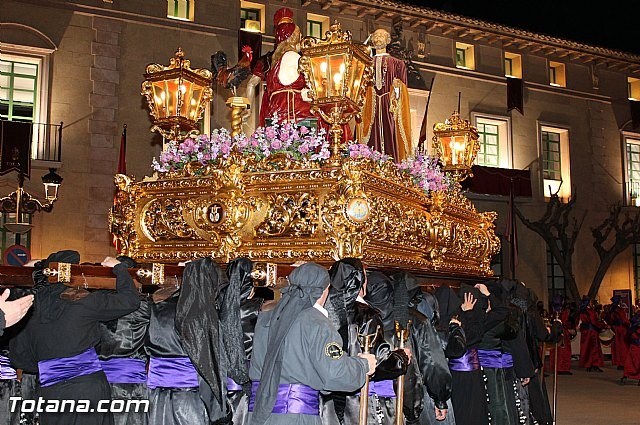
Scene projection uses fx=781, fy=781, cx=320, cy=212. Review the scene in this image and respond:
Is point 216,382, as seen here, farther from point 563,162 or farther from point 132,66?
point 563,162

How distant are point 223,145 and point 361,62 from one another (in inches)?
63.0

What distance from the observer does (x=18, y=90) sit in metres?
18.6

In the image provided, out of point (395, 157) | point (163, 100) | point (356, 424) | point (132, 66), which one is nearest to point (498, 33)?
point (132, 66)

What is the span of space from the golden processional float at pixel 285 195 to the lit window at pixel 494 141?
17.2 m

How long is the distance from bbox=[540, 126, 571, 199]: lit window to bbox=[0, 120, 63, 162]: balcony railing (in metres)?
16.0

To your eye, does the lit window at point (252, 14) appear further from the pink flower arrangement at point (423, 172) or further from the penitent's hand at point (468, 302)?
the penitent's hand at point (468, 302)

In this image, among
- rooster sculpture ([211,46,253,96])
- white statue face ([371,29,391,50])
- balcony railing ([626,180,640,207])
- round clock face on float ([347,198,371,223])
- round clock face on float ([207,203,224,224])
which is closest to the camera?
round clock face on float ([347,198,371,223])

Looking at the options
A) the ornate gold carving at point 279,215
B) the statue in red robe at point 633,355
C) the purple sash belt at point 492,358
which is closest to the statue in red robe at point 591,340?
the statue in red robe at point 633,355

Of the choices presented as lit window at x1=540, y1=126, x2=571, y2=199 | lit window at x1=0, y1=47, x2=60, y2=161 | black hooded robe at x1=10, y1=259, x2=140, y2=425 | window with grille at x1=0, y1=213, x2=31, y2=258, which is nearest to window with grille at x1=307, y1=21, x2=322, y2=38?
lit window at x1=0, y1=47, x2=60, y2=161

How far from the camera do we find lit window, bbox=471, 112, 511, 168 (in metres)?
25.5

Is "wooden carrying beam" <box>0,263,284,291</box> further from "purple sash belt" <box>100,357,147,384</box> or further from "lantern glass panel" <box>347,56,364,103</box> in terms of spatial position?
"lantern glass panel" <box>347,56,364,103</box>

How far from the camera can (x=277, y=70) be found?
29.2ft

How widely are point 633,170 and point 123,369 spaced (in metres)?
26.5

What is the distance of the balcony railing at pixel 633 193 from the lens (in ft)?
92.3
